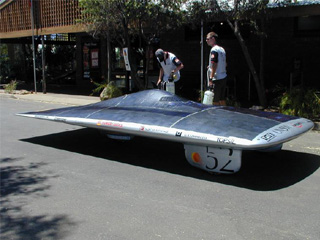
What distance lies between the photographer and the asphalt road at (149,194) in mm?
3328

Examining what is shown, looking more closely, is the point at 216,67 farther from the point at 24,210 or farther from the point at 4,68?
the point at 4,68

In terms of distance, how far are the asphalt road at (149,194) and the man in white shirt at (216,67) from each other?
1793mm

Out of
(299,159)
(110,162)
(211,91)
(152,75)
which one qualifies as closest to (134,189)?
(110,162)

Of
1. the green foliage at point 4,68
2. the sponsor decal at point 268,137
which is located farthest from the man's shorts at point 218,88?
the green foliage at point 4,68

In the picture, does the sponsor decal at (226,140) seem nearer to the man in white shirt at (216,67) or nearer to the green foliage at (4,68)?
the man in white shirt at (216,67)

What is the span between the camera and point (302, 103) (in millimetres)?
8391

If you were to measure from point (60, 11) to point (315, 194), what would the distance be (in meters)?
13.5

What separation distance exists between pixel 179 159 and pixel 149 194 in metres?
1.56

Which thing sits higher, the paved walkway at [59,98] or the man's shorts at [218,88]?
the man's shorts at [218,88]

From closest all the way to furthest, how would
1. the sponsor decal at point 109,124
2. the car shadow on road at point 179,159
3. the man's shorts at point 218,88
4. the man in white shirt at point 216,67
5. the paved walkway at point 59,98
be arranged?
the car shadow on road at point 179,159
the sponsor decal at point 109,124
the man in white shirt at point 216,67
the man's shorts at point 218,88
the paved walkway at point 59,98

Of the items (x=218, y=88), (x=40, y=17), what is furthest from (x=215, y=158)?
(x=40, y=17)

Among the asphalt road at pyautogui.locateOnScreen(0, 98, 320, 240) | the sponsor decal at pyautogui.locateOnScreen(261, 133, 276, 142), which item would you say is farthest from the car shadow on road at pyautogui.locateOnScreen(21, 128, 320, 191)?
the sponsor decal at pyautogui.locateOnScreen(261, 133, 276, 142)

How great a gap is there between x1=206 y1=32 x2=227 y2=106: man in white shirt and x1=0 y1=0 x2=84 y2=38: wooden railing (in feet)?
24.9

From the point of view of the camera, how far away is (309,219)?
3.51 meters
